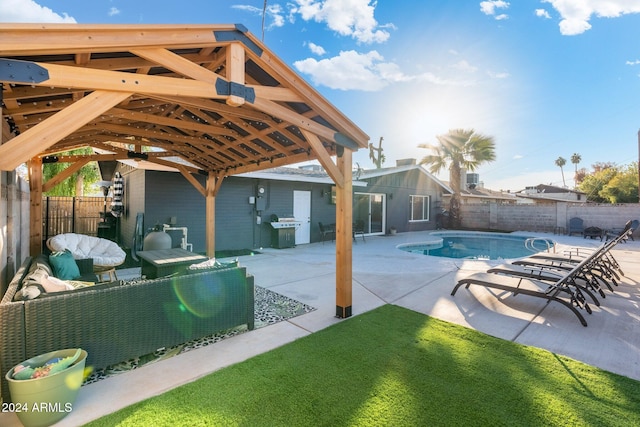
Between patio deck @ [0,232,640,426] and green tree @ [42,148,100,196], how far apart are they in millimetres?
13958

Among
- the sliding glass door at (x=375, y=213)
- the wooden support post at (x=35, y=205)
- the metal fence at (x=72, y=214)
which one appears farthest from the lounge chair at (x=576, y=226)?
the metal fence at (x=72, y=214)

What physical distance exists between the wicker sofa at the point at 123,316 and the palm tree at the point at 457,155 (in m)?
15.4

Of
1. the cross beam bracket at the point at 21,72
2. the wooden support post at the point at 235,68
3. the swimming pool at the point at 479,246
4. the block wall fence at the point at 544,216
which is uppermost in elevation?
the wooden support post at the point at 235,68

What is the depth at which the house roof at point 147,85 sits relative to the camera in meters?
1.92

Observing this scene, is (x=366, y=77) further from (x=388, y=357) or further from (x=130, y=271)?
(x=388, y=357)

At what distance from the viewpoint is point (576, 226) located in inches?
539

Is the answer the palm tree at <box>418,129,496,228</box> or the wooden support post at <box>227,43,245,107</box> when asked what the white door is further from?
the palm tree at <box>418,129,496,228</box>

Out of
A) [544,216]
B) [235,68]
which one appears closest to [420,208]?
[544,216]

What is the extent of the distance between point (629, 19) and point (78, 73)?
50.7 ft

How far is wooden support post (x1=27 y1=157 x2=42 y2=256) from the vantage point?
16.8 feet

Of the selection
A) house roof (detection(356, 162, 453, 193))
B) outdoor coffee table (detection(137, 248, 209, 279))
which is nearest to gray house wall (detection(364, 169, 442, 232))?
house roof (detection(356, 162, 453, 193))

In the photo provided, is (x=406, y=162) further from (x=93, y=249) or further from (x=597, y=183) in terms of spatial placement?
(x=597, y=183)

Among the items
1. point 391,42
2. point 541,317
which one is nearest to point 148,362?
point 541,317

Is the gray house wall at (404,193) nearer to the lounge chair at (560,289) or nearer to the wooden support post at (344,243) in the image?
the lounge chair at (560,289)
